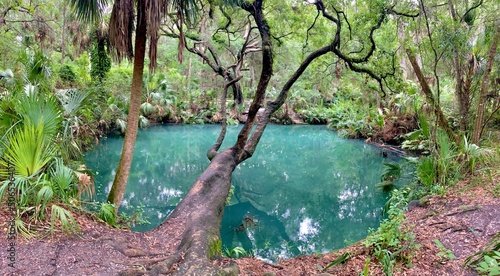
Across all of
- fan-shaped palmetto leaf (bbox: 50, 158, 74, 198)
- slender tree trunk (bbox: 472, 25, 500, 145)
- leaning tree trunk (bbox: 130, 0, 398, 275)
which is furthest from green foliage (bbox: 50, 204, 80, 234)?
slender tree trunk (bbox: 472, 25, 500, 145)

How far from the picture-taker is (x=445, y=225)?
4875 millimetres

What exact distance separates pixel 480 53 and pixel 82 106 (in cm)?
1054

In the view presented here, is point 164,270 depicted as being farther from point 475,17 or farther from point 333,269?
point 475,17

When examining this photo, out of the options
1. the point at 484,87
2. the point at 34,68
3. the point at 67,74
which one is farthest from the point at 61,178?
the point at 67,74

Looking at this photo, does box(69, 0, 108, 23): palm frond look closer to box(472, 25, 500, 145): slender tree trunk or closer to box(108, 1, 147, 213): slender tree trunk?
box(108, 1, 147, 213): slender tree trunk

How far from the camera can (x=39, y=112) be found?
14.5 feet

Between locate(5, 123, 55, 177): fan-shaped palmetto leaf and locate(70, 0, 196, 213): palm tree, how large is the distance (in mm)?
1340

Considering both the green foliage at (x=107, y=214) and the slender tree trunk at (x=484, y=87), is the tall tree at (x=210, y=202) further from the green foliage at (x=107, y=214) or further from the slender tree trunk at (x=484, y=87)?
the slender tree trunk at (x=484, y=87)

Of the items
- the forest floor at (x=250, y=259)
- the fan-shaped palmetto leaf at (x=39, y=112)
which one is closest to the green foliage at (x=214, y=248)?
the forest floor at (x=250, y=259)

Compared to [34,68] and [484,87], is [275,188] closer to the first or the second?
[484,87]

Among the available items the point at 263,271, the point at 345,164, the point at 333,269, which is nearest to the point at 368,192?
the point at 345,164

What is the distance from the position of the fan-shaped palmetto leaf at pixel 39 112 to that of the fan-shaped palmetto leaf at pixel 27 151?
15cm

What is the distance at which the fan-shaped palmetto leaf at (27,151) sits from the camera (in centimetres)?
387

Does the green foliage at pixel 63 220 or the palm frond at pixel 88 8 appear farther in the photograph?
the palm frond at pixel 88 8
